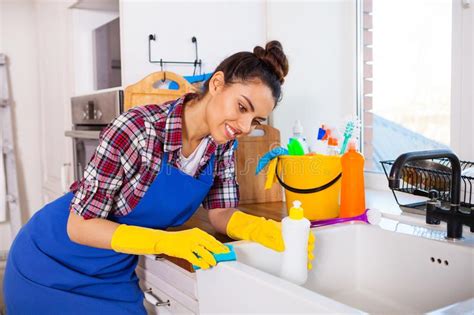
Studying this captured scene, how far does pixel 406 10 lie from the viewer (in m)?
1.82

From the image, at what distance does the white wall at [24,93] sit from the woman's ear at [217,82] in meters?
2.43

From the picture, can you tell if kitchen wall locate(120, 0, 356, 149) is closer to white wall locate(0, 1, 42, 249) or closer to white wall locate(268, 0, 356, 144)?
white wall locate(268, 0, 356, 144)

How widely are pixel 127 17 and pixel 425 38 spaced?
110cm

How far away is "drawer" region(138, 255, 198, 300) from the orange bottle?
53 cm

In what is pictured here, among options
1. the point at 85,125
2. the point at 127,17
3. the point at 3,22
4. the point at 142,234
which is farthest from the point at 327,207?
the point at 3,22

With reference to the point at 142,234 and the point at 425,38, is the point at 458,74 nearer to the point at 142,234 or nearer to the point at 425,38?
the point at 425,38

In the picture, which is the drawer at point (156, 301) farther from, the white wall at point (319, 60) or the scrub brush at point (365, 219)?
the white wall at point (319, 60)

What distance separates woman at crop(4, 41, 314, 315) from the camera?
41.7 inches

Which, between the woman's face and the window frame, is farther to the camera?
the window frame

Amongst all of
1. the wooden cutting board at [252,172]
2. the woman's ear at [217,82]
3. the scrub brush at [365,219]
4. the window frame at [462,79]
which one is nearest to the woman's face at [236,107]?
the woman's ear at [217,82]

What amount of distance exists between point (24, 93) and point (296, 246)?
8.97 feet

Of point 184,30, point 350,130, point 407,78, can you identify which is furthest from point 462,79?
point 184,30

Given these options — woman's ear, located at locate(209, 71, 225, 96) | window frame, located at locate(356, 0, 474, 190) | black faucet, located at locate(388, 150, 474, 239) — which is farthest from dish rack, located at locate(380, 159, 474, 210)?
woman's ear, located at locate(209, 71, 225, 96)

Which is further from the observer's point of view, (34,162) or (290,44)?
(34,162)
